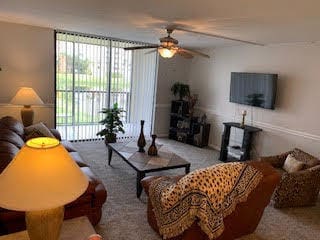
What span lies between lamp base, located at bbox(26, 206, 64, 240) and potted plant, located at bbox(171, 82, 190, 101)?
535cm

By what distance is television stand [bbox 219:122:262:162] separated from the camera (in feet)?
15.9

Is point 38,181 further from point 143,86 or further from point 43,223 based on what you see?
point 143,86

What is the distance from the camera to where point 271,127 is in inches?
187

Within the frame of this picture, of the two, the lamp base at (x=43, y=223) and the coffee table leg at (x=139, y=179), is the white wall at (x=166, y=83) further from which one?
the lamp base at (x=43, y=223)

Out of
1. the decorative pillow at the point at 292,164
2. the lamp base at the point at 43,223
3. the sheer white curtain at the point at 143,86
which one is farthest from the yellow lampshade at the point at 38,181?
the sheer white curtain at the point at 143,86

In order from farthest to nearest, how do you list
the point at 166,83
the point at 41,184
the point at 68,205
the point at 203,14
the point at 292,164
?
the point at 166,83
the point at 292,164
the point at 203,14
the point at 68,205
the point at 41,184

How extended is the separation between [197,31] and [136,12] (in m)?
1.24

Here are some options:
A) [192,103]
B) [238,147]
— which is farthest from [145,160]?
[192,103]

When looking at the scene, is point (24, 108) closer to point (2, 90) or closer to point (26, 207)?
point (2, 90)

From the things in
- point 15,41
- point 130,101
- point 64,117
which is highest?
point 15,41

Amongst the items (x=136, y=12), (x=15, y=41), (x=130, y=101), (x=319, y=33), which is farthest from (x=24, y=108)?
(x=319, y=33)

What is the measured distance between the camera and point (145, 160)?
3.70 metres

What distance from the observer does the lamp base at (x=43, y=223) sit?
1.25m

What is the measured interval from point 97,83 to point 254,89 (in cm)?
351
